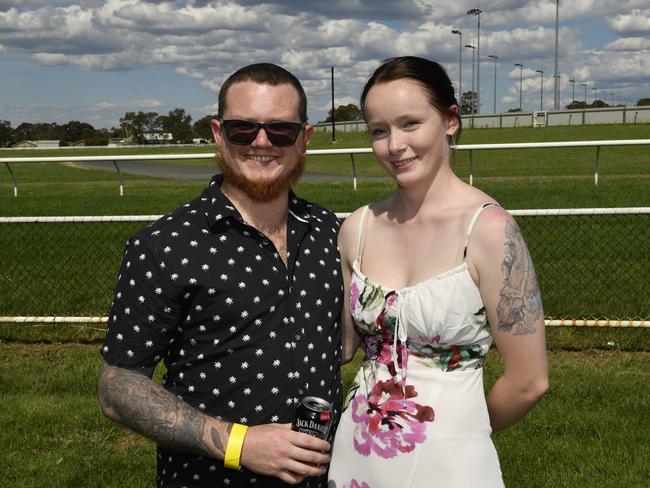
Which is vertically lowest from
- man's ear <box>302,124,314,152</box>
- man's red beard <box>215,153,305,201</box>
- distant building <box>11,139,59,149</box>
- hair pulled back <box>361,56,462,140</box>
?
distant building <box>11,139,59,149</box>

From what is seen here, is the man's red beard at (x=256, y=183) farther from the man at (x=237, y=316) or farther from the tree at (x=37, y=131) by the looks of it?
the tree at (x=37, y=131)

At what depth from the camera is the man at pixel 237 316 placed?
7.06 feet

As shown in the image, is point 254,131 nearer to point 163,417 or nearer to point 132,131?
point 163,417

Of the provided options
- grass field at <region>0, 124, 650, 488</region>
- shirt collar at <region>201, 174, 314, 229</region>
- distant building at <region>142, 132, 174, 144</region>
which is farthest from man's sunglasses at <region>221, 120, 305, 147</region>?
distant building at <region>142, 132, 174, 144</region>

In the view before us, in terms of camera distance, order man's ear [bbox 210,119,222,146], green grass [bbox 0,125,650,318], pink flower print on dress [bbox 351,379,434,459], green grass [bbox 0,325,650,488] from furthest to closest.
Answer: green grass [bbox 0,125,650,318] → green grass [bbox 0,325,650,488] → man's ear [bbox 210,119,222,146] → pink flower print on dress [bbox 351,379,434,459]

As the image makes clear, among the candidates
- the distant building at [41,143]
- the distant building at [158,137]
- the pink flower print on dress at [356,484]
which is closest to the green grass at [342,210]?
the pink flower print on dress at [356,484]

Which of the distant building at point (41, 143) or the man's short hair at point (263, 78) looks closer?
the man's short hair at point (263, 78)

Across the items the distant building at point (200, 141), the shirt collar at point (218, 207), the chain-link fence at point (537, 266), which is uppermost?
the shirt collar at point (218, 207)

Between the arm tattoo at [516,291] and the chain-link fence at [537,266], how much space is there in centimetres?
397

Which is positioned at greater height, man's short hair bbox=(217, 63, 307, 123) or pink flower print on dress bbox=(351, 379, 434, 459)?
man's short hair bbox=(217, 63, 307, 123)

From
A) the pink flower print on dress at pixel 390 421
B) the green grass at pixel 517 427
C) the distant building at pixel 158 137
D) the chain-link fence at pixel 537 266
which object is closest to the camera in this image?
the pink flower print on dress at pixel 390 421

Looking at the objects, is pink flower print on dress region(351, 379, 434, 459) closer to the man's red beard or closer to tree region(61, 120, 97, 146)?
the man's red beard

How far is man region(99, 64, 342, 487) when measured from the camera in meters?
2.15

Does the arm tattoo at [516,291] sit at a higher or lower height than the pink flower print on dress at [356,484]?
higher
